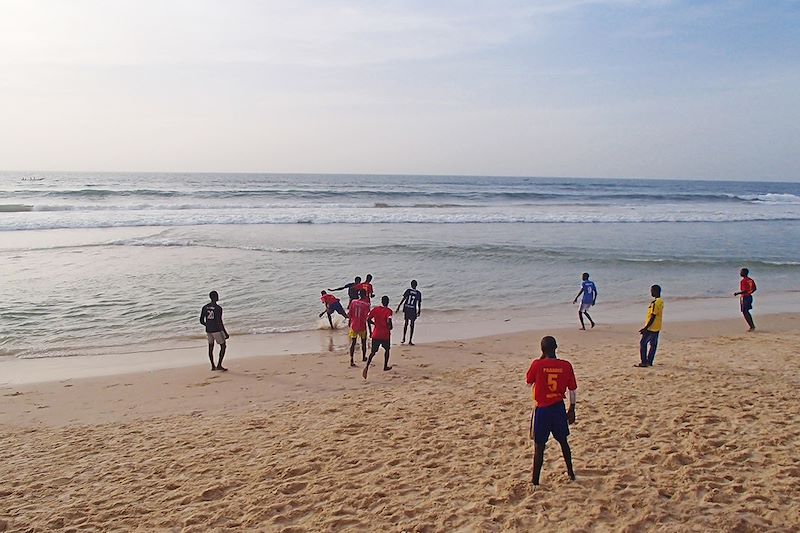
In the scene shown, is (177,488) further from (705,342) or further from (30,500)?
(705,342)

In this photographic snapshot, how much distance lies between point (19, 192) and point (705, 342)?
60299mm

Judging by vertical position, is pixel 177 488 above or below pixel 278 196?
below

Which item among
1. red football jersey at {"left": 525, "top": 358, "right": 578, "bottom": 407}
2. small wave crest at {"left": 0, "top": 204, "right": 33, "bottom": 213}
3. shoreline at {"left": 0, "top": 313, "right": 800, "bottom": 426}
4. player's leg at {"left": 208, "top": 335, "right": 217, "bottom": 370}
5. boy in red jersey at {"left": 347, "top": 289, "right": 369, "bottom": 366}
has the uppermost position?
small wave crest at {"left": 0, "top": 204, "right": 33, "bottom": 213}

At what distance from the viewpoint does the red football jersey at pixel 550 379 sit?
5125mm

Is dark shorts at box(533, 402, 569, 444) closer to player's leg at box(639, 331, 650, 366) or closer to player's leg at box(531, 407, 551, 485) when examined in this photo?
player's leg at box(531, 407, 551, 485)

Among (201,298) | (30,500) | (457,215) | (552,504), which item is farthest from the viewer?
(457,215)

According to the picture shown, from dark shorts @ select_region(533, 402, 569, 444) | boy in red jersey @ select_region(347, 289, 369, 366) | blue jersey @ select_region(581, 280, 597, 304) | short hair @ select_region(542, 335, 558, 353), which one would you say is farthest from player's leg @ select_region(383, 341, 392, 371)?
blue jersey @ select_region(581, 280, 597, 304)

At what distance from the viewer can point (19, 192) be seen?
52906 mm

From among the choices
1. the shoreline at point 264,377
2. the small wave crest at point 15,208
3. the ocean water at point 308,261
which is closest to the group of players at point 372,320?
the shoreline at point 264,377

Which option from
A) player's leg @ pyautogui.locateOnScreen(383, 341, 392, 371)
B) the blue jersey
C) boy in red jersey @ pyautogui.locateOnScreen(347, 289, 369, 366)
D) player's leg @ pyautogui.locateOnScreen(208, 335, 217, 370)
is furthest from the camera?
the blue jersey

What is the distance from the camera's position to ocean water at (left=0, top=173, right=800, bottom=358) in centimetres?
1421

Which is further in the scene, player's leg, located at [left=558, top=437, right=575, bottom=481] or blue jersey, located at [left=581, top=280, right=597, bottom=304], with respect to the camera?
blue jersey, located at [left=581, top=280, right=597, bottom=304]

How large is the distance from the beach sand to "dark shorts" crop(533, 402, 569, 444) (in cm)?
60

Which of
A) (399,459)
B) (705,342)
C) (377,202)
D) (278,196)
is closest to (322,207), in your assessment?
(377,202)
